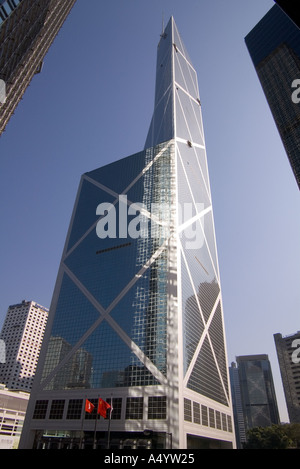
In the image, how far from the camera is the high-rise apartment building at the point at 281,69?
79625mm

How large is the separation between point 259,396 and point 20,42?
217240mm

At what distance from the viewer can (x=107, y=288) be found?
68312 mm

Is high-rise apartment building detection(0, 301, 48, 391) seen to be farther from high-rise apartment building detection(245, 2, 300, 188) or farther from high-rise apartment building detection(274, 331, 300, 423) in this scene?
high-rise apartment building detection(245, 2, 300, 188)

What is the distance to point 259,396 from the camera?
189 metres

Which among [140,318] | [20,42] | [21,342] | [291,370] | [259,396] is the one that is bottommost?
[140,318]

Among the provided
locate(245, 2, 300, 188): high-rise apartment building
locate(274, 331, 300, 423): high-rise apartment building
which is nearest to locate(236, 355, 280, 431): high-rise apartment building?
locate(274, 331, 300, 423): high-rise apartment building

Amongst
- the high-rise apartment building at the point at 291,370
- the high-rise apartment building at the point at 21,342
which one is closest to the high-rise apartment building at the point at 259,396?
the high-rise apartment building at the point at 291,370

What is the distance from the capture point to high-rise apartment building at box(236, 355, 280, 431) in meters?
180

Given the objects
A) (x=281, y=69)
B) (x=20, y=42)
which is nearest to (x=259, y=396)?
(x=281, y=69)

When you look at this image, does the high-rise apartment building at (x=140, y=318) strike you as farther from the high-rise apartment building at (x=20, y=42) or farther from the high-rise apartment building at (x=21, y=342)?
the high-rise apartment building at (x=21, y=342)

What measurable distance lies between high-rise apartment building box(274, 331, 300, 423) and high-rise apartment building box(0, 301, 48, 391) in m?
123

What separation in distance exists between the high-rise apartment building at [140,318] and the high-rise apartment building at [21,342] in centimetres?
9170

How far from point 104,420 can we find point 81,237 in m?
47.4

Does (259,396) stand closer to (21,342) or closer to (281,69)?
(21,342)
